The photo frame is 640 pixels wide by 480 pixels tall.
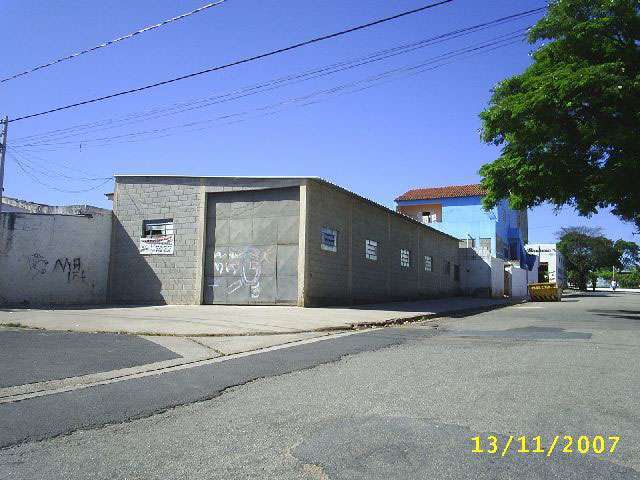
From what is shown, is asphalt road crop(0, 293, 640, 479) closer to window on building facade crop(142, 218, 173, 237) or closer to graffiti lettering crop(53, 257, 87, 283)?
window on building facade crop(142, 218, 173, 237)

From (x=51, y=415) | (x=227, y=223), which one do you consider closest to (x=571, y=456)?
(x=51, y=415)

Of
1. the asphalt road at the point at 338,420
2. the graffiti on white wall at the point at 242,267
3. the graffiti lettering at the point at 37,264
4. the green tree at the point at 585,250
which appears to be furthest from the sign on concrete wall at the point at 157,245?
the green tree at the point at 585,250

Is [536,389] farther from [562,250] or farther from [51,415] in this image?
[562,250]

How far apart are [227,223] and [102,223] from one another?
5.70 metres

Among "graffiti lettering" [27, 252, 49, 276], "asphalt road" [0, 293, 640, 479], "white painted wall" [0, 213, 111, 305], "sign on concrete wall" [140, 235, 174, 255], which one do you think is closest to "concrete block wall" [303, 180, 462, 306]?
"sign on concrete wall" [140, 235, 174, 255]

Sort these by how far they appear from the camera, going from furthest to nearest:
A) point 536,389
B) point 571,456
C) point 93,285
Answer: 1. point 93,285
2. point 536,389
3. point 571,456

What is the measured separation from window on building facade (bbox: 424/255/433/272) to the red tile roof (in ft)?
57.4

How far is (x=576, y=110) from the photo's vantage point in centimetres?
1684

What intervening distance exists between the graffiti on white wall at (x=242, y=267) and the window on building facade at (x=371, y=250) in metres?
5.86

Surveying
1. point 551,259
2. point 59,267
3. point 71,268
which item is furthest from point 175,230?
point 551,259

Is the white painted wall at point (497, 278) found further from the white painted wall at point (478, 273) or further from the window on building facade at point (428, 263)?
the window on building facade at point (428, 263)

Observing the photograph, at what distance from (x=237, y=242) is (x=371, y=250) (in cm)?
702

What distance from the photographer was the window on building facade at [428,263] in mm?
30891

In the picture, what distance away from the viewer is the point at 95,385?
5969mm
